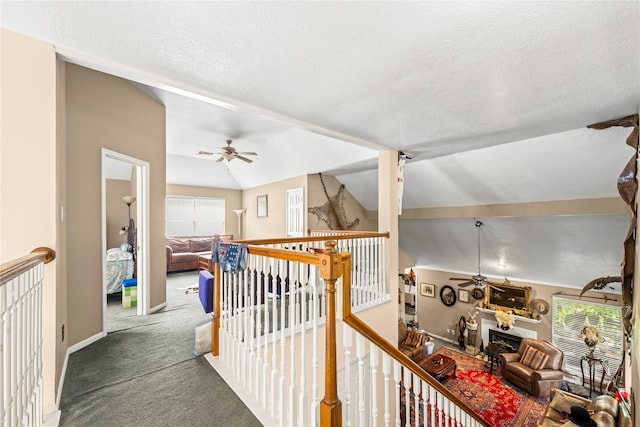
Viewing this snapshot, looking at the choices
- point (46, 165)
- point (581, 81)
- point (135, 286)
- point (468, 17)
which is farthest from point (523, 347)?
point (46, 165)

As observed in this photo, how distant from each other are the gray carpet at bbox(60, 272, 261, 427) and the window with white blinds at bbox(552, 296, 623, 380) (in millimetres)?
8220

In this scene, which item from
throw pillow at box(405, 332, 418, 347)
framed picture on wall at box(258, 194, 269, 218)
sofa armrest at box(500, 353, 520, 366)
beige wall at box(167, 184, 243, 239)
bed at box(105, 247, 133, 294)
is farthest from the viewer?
beige wall at box(167, 184, 243, 239)

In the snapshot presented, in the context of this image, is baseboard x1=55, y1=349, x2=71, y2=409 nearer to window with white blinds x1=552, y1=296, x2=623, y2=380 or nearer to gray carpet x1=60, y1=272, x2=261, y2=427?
gray carpet x1=60, y1=272, x2=261, y2=427

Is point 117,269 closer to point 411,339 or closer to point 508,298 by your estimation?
point 411,339

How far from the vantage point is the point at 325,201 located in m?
6.31

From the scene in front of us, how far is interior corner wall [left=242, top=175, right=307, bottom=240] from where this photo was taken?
6.60 meters

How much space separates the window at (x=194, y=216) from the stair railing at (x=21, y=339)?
688 cm

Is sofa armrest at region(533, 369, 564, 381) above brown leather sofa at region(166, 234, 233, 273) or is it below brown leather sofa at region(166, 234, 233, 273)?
below

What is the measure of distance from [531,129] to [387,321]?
3.23 metres

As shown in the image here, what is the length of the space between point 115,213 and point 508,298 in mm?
10537

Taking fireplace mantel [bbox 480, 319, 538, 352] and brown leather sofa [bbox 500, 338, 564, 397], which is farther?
fireplace mantel [bbox 480, 319, 538, 352]

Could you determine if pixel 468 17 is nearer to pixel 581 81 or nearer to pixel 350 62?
pixel 350 62

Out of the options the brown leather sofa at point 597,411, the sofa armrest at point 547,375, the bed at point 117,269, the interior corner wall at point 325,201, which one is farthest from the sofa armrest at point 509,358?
the bed at point 117,269

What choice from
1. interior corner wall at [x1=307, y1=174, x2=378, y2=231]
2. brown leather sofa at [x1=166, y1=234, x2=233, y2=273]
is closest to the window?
brown leather sofa at [x1=166, y1=234, x2=233, y2=273]
